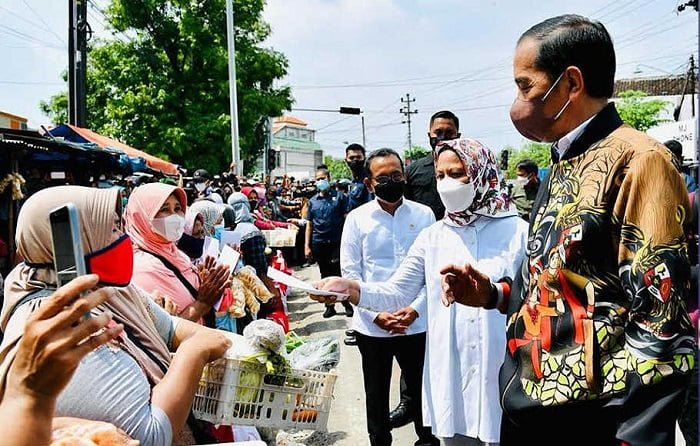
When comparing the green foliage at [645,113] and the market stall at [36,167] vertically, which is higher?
the green foliage at [645,113]

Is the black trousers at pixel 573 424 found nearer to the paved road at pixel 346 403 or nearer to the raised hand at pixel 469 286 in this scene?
the raised hand at pixel 469 286

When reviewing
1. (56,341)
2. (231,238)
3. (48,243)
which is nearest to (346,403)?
(231,238)

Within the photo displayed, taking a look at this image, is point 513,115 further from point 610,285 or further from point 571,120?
point 610,285

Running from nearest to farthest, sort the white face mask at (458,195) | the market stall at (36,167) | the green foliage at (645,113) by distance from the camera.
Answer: the white face mask at (458,195) → the market stall at (36,167) → the green foliage at (645,113)

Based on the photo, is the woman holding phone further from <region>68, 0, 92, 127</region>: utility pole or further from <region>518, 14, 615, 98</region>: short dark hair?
<region>68, 0, 92, 127</region>: utility pole

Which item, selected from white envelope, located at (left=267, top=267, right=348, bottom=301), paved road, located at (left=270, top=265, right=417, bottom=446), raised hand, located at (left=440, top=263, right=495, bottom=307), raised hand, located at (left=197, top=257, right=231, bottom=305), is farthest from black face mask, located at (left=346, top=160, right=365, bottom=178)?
raised hand, located at (left=440, top=263, right=495, bottom=307)

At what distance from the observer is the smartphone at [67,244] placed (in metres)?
1.26

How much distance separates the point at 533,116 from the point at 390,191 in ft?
7.23

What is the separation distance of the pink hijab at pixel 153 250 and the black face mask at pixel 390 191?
1.34 m

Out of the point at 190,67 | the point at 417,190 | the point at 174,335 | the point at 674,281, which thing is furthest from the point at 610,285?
the point at 190,67

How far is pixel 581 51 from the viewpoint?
178cm

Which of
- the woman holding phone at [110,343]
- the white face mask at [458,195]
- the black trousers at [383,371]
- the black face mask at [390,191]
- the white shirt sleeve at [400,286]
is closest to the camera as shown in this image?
the woman holding phone at [110,343]

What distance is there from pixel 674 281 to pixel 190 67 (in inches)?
1068

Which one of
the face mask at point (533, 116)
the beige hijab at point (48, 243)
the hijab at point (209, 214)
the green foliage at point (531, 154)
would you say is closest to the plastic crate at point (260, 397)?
the beige hijab at point (48, 243)
